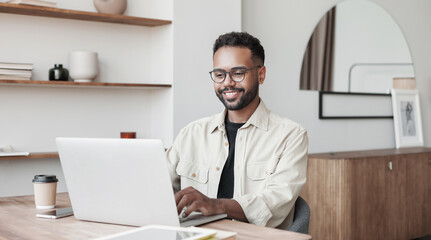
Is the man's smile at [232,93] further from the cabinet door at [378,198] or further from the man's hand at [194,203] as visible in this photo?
the cabinet door at [378,198]

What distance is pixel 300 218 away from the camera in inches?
80.4

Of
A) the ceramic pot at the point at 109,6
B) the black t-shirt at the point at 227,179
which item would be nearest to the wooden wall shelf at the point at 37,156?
the ceramic pot at the point at 109,6

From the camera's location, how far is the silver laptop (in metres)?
1.58

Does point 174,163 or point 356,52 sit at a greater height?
point 356,52

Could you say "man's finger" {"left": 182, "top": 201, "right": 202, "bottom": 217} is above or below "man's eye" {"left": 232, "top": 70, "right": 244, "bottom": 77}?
below

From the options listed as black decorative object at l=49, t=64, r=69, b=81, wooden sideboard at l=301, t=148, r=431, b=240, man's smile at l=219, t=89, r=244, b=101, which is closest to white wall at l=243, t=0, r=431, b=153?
wooden sideboard at l=301, t=148, r=431, b=240

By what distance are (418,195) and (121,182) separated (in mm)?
3415

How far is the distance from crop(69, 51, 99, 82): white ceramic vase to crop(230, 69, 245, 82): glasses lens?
136 cm

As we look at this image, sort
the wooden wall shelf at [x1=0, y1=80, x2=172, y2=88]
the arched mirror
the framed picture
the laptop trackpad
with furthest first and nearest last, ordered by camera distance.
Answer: the framed picture
the arched mirror
the wooden wall shelf at [x1=0, y1=80, x2=172, y2=88]
the laptop trackpad

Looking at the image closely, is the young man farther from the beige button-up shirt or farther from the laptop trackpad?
the laptop trackpad

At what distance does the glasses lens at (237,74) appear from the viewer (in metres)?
2.21

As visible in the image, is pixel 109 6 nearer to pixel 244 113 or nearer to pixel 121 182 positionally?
pixel 244 113

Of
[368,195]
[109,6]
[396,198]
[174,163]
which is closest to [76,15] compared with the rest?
[109,6]

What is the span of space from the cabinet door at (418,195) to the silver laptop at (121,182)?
3002 millimetres
